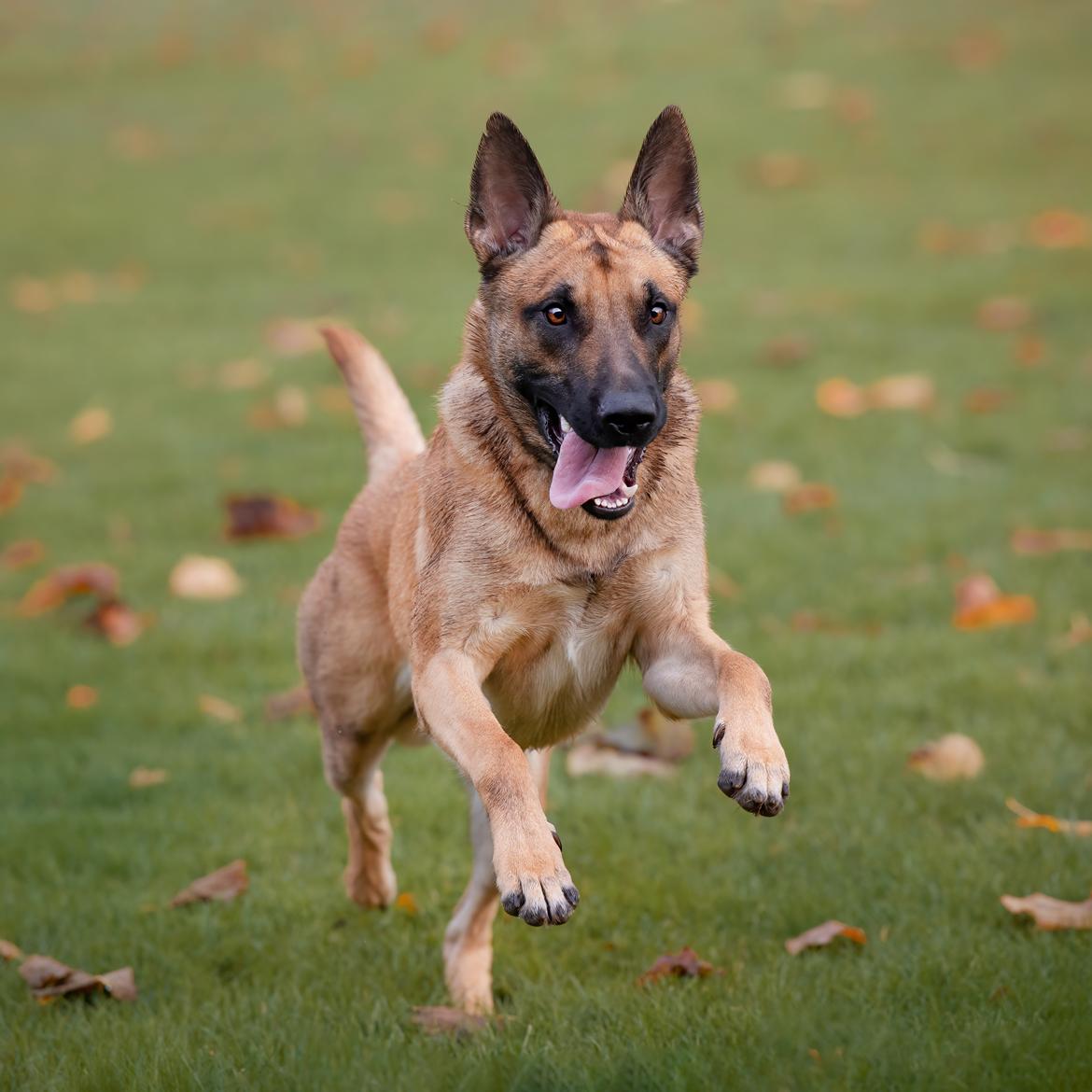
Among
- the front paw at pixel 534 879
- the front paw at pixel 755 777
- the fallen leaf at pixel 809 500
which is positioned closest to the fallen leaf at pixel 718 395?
the fallen leaf at pixel 809 500

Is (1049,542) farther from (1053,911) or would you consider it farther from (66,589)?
(66,589)

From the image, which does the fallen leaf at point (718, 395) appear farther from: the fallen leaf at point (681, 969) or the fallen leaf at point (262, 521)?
the fallen leaf at point (681, 969)

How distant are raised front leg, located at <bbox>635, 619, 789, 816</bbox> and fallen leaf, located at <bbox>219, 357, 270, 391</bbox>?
755cm

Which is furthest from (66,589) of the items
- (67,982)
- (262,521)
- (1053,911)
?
(1053,911)

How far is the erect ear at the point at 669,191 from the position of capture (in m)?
4.58

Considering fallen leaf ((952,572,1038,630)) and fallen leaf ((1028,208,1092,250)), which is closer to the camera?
fallen leaf ((952,572,1038,630))

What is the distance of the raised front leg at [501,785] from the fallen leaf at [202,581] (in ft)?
12.4

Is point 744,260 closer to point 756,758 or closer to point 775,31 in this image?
point 775,31

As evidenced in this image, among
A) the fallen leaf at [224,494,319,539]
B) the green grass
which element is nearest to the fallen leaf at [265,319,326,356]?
the green grass

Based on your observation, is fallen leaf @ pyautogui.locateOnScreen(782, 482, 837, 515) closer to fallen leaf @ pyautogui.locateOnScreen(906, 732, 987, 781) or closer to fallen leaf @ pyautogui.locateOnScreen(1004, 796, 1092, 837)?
fallen leaf @ pyautogui.locateOnScreen(906, 732, 987, 781)

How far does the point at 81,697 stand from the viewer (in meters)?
6.65

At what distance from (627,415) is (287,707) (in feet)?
9.92

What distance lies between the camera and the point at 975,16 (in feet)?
66.6

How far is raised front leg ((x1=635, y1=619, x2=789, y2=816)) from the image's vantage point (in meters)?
3.70
